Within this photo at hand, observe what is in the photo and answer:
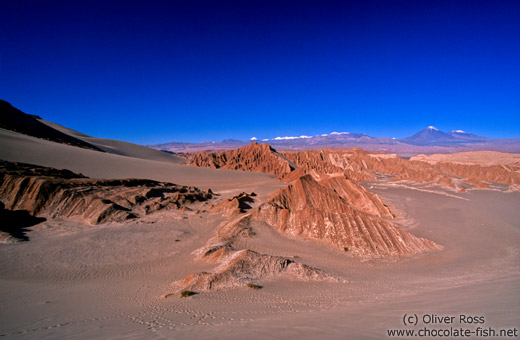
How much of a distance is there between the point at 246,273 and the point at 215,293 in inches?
74.3

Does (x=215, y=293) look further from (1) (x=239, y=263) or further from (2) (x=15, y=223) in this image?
(2) (x=15, y=223)

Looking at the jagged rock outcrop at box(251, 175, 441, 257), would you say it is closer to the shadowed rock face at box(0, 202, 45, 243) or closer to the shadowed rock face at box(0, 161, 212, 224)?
the shadowed rock face at box(0, 161, 212, 224)

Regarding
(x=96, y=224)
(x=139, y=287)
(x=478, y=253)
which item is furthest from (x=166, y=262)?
(x=478, y=253)

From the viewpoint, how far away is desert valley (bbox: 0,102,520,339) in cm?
716

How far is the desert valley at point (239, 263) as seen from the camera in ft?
23.5

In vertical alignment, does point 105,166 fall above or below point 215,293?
above

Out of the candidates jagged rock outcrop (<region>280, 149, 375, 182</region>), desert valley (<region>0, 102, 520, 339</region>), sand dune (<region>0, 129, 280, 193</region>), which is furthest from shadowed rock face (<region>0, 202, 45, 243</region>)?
jagged rock outcrop (<region>280, 149, 375, 182</region>)

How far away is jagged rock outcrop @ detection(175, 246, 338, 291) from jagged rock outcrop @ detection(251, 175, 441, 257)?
540 cm

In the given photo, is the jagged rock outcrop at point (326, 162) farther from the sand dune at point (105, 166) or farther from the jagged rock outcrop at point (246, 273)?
the jagged rock outcrop at point (246, 273)

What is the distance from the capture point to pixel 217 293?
10.1 metres

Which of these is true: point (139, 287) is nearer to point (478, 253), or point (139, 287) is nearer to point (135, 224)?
point (135, 224)

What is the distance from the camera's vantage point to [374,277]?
12.3 metres

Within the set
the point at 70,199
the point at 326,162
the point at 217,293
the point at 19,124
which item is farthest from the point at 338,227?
the point at 19,124

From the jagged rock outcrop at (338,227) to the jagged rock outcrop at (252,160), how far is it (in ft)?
156
